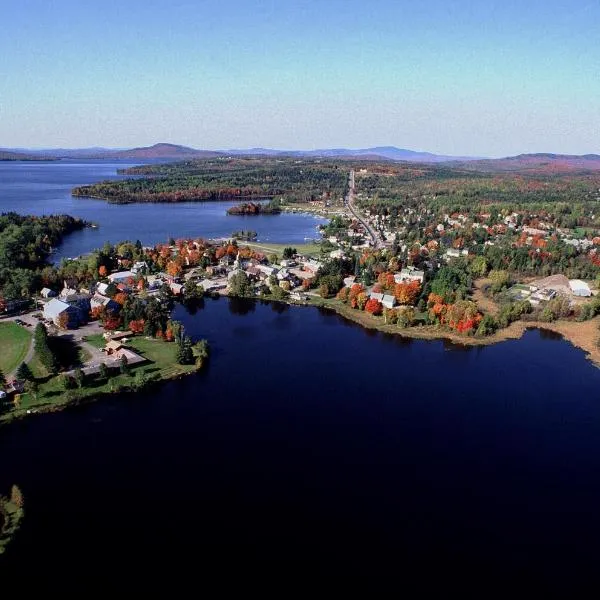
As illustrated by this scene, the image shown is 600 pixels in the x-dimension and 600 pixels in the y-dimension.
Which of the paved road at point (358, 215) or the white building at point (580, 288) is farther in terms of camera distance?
the paved road at point (358, 215)

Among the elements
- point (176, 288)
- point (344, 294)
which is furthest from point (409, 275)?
point (176, 288)

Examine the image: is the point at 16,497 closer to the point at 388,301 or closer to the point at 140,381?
the point at 140,381

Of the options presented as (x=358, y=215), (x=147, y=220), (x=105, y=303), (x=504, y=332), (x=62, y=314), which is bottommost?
(x=504, y=332)

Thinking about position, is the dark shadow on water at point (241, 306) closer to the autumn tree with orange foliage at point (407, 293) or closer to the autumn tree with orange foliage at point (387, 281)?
the autumn tree with orange foliage at point (387, 281)

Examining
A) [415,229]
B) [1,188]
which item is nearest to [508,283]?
[415,229]

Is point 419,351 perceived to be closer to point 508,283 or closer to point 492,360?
point 492,360

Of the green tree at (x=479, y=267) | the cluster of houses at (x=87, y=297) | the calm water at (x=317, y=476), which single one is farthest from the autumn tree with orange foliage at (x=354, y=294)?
the green tree at (x=479, y=267)
